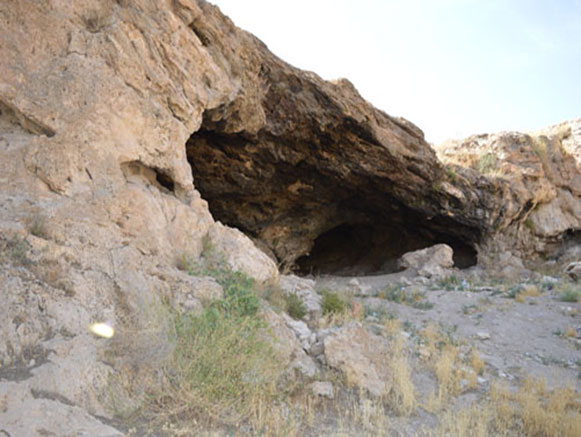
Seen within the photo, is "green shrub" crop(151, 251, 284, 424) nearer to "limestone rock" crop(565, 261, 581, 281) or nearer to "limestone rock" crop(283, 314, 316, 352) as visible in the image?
"limestone rock" crop(283, 314, 316, 352)

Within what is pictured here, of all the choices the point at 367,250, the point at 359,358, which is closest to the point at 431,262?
the point at 367,250

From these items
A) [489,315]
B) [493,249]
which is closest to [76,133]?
[489,315]

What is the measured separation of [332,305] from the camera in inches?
247

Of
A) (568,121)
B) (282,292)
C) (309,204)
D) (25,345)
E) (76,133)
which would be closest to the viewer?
→ (25,345)

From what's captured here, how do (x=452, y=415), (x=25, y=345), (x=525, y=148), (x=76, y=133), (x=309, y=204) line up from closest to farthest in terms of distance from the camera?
1. (x=25, y=345)
2. (x=452, y=415)
3. (x=76, y=133)
4. (x=309, y=204)
5. (x=525, y=148)

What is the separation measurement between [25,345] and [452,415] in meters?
3.50

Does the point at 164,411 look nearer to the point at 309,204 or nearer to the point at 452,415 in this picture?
the point at 452,415

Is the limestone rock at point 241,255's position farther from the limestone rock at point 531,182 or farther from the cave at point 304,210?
the limestone rock at point 531,182

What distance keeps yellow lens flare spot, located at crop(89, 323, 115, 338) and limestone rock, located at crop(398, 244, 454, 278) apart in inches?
384

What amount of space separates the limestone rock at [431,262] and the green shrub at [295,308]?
696 centimetres

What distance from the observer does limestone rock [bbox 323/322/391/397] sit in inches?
161

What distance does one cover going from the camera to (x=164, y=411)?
282 centimetres

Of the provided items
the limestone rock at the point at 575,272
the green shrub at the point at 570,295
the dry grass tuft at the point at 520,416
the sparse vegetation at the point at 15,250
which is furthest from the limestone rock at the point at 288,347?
the limestone rock at the point at 575,272

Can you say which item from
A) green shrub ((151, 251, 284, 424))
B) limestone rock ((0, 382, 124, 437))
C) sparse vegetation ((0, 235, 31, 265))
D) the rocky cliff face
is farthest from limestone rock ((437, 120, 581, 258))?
limestone rock ((0, 382, 124, 437))
